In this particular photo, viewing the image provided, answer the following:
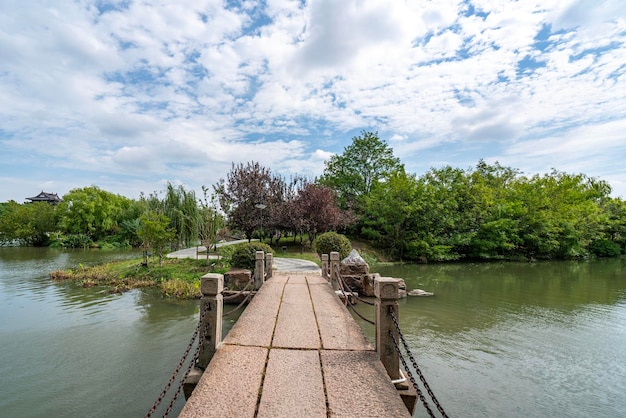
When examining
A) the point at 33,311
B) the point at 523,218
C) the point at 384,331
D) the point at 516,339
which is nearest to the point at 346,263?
the point at 516,339

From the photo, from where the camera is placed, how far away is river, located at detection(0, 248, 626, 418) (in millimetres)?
5305

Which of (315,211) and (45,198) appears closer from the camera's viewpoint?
(315,211)

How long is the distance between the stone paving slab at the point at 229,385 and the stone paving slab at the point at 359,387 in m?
0.77

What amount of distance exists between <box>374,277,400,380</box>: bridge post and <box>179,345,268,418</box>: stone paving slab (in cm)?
145

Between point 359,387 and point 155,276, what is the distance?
45.4ft

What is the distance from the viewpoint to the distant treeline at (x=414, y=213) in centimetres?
2348

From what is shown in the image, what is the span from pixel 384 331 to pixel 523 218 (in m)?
28.1

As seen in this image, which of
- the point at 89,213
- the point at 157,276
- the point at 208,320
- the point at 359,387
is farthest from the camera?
the point at 89,213

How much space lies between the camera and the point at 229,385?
10.9ft

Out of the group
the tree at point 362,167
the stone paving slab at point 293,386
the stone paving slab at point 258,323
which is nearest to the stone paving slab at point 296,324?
the stone paving slab at point 258,323

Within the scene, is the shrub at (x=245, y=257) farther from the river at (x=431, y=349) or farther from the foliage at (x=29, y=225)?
the foliage at (x=29, y=225)

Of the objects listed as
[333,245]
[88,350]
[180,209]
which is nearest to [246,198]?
[180,209]

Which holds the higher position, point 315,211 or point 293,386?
point 315,211

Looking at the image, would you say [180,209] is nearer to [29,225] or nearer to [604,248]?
[29,225]
